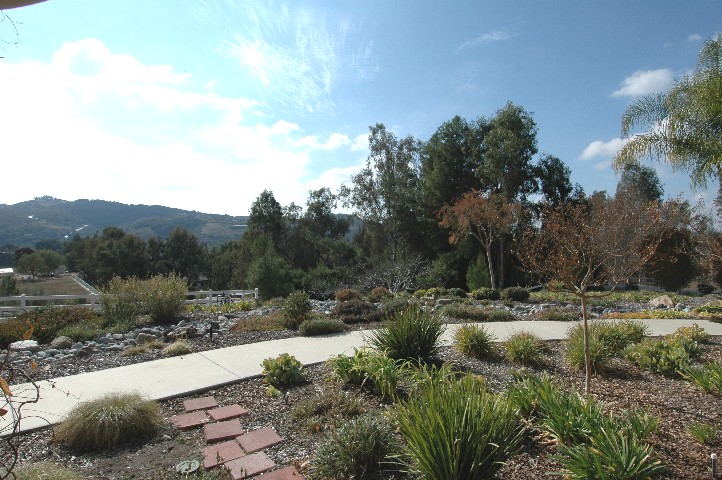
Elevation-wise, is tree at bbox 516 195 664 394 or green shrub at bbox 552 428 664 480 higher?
tree at bbox 516 195 664 394

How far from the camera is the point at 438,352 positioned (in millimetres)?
6375

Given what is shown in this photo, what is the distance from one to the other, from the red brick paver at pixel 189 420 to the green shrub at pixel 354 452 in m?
1.46

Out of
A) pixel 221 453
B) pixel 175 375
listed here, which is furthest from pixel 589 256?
pixel 175 375

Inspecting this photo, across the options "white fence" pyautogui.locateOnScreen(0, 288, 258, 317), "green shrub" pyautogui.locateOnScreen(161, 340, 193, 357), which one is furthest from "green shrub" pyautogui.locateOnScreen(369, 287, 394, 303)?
"green shrub" pyautogui.locateOnScreen(161, 340, 193, 357)

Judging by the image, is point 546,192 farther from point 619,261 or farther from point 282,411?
point 282,411

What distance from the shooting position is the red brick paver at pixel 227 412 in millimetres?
4310

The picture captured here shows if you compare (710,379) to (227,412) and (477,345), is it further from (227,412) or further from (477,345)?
(227,412)

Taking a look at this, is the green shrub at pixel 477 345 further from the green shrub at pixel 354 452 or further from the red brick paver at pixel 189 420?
the red brick paver at pixel 189 420

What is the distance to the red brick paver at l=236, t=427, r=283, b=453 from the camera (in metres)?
3.65

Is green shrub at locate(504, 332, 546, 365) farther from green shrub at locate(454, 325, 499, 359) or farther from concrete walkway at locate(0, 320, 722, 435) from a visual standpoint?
concrete walkway at locate(0, 320, 722, 435)

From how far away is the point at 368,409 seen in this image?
427 centimetres

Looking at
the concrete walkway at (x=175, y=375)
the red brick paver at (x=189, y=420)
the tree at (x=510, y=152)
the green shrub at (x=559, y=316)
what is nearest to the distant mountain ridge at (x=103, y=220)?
the tree at (x=510, y=152)

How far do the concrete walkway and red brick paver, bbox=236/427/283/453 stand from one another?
1552mm

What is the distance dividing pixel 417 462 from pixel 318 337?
536 cm
